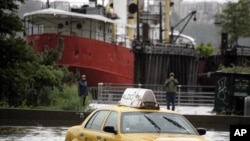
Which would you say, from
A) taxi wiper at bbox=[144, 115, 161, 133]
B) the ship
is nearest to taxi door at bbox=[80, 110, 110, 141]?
taxi wiper at bbox=[144, 115, 161, 133]

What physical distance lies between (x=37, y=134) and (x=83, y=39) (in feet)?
108

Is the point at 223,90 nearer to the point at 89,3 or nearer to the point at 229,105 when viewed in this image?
the point at 229,105

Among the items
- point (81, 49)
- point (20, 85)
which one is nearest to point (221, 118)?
point (20, 85)

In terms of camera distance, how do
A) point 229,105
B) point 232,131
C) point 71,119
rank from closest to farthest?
point 232,131 < point 71,119 < point 229,105

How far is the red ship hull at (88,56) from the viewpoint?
54.3m

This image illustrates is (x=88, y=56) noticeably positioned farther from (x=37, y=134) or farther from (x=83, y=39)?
(x=37, y=134)

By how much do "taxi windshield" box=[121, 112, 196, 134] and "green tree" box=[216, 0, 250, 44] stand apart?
59941 millimetres

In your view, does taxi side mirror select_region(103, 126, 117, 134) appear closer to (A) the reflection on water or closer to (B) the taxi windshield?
(B) the taxi windshield

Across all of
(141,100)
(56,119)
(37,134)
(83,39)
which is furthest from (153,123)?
(83,39)

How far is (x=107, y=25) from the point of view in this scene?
188 ft

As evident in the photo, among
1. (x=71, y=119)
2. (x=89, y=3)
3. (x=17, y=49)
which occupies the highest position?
(x=89, y=3)

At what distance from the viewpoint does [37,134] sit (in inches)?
854

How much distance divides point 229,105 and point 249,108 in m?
3.71

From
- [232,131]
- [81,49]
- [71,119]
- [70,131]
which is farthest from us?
[81,49]
